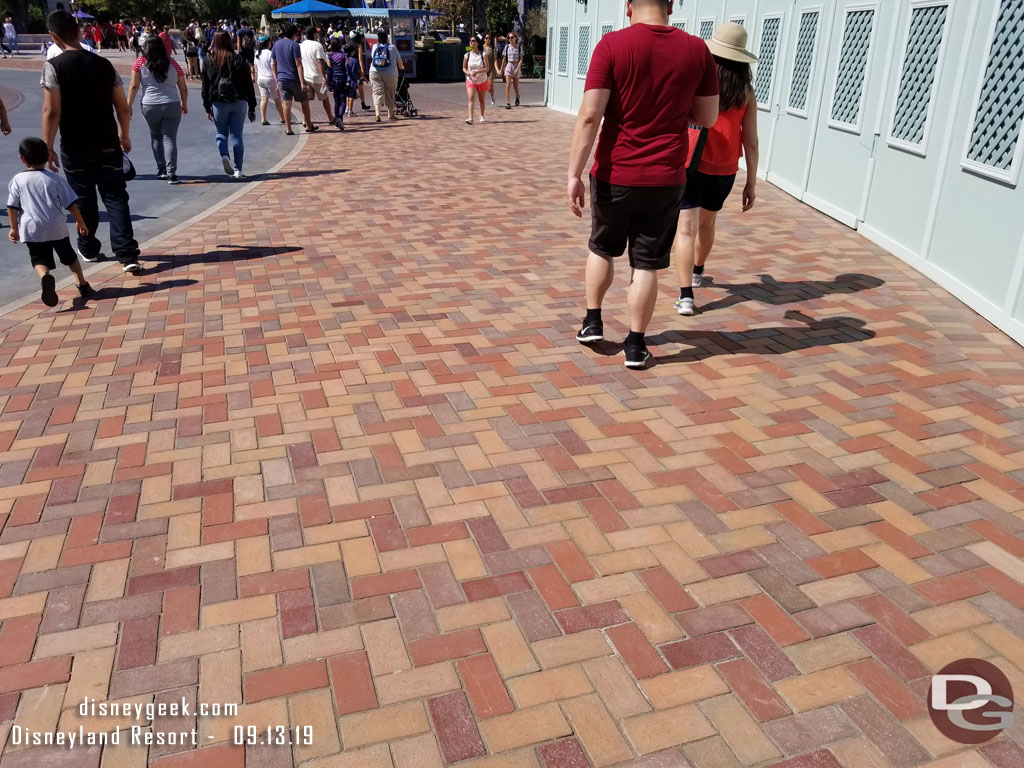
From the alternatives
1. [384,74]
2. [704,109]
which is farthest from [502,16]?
[704,109]

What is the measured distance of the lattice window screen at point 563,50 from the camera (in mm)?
18000

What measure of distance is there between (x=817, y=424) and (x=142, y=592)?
2.88 m

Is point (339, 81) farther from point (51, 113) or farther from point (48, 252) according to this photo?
point (48, 252)

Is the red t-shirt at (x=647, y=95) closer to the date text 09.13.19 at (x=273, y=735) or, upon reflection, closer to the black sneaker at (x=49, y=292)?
the date text 09.13.19 at (x=273, y=735)

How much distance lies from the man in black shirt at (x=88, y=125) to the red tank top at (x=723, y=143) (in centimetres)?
405

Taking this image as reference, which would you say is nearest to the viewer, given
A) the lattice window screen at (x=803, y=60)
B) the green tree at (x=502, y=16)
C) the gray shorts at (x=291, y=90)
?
the lattice window screen at (x=803, y=60)

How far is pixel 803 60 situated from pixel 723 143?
437 centimetres

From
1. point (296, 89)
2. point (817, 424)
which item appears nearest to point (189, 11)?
point (296, 89)

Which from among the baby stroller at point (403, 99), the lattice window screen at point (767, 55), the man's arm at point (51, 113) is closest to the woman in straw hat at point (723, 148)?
the man's arm at point (51, 113)

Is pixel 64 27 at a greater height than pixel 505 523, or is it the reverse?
pixel 64 27

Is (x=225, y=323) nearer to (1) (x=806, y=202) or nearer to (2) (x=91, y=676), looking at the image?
(2) (x=91, y=676)

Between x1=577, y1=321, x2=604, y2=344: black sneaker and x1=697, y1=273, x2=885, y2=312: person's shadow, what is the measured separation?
104cm

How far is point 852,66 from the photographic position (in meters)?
7.29

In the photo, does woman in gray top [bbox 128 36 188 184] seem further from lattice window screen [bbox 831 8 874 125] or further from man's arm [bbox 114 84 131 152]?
lattice window screen [bbox 831 8 874 125]
